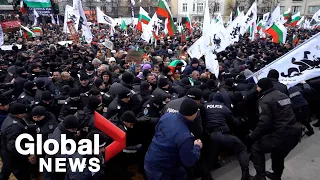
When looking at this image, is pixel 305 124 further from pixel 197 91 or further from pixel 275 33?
pixel 275 33

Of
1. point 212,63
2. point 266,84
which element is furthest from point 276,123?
point 212,63

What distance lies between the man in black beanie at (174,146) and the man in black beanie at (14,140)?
2.04 meters

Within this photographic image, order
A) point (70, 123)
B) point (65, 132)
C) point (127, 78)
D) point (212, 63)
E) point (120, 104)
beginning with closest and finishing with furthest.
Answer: point (70, 123), point (65, 132), point (120, 104), point (127, 78), point (212, 63)

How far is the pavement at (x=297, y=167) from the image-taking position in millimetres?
4793

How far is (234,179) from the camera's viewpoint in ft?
15.6

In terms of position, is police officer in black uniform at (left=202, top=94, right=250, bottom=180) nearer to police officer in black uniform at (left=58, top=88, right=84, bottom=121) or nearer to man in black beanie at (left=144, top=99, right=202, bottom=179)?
man in black beanie at (left=144, top=99, right=202, bottom=179)

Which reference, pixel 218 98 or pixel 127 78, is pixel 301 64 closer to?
pixel 218 98

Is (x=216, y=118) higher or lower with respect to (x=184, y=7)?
lower

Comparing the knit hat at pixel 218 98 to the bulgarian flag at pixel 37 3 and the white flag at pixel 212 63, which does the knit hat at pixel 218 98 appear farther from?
the bulgarian flag at pixel 37 3

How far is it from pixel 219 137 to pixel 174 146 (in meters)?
1.63

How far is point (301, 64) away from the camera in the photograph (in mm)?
4898

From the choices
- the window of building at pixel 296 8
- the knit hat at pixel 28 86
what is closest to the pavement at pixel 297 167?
the knit hat at pixel 28 86

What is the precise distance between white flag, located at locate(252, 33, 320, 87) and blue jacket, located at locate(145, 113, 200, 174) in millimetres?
2930

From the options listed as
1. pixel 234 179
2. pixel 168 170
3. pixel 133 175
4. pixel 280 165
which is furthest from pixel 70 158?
pixel 280 165
